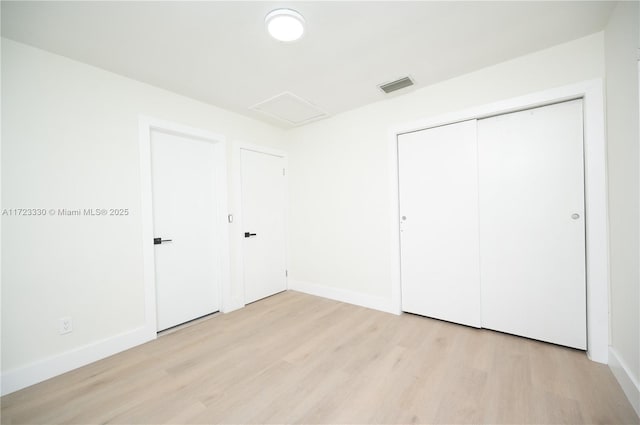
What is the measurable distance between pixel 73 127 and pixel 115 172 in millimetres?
432

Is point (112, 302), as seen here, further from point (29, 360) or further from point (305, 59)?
point (305, 59)

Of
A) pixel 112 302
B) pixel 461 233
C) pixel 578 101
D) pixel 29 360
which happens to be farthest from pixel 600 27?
pixel 29 360

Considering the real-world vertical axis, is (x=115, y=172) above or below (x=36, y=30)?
below

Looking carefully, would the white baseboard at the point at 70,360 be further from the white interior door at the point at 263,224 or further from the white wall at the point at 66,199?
the white interior door at the point at 263,224

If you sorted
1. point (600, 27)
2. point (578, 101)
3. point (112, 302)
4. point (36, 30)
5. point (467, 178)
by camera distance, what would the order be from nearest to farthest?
point (36, 30), point (600, 27), point (578, 101), point (112, 302), point (467, 178)

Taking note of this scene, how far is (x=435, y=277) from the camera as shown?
8.57 ft

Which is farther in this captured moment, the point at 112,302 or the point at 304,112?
the point at 304,112

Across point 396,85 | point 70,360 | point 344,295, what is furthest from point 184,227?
point 396,85

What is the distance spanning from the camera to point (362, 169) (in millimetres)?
3074

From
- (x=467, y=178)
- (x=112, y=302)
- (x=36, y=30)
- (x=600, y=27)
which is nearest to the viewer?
(x=36, y=30)

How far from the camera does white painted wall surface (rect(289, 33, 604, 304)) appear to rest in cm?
204

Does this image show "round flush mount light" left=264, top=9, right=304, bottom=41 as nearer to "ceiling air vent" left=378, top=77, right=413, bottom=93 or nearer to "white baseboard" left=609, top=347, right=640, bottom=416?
"ceiling air vent" left=378, top=77, right=413, bottom=93

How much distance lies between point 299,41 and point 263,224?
2312 mm

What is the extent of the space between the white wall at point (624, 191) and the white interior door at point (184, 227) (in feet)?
11.6
